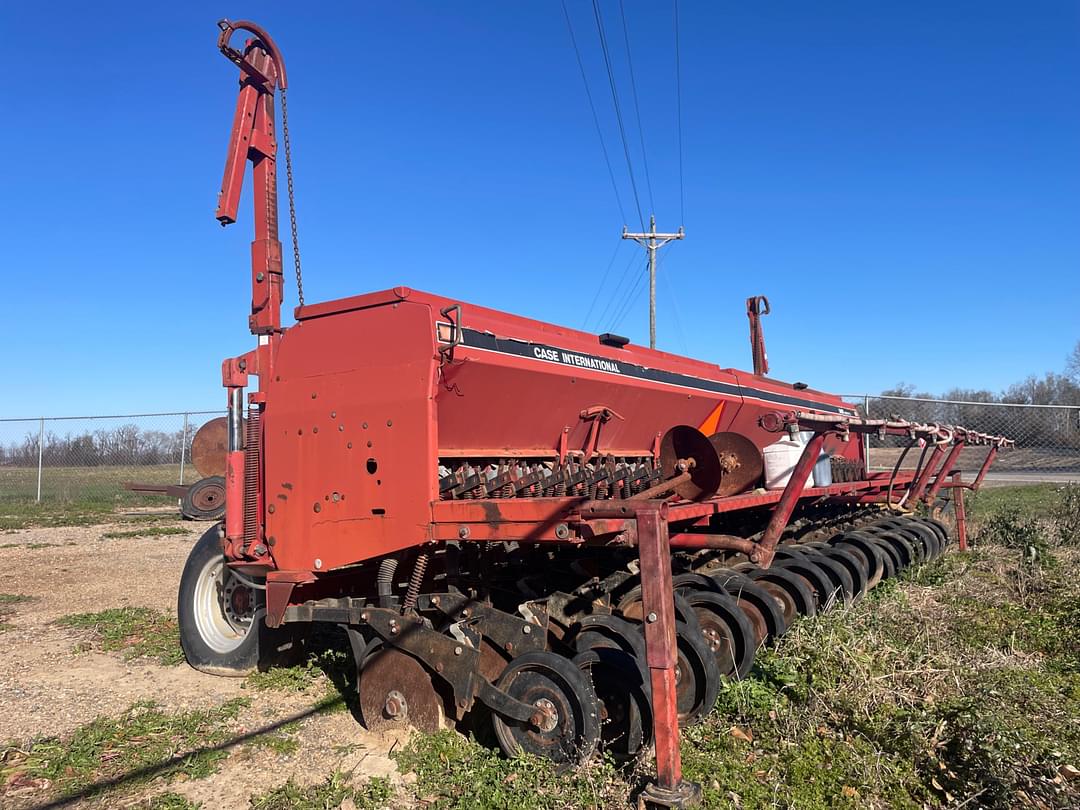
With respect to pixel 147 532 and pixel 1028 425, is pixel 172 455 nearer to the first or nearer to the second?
pixel 147 532

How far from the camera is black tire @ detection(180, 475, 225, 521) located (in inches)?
264

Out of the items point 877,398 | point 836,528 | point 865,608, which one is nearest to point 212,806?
point 865,608

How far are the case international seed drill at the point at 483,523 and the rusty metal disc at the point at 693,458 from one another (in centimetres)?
1

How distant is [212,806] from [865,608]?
4266 millimetres

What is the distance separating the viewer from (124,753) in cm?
410

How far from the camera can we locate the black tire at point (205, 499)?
22.0ft

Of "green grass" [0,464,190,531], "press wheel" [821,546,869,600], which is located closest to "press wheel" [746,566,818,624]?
"press wheel" [821,546,869,600]

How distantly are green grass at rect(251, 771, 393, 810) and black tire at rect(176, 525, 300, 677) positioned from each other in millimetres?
1880

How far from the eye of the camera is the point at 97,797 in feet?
11.9

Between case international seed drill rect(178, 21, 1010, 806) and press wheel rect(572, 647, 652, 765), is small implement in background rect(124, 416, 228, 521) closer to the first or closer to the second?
case international seed drill rect(178, 21, 1010, 806)

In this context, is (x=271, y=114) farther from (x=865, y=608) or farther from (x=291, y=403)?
(x=865, y=608)

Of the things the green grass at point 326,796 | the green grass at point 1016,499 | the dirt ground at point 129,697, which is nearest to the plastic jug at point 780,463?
the dirt ground at point 129,697

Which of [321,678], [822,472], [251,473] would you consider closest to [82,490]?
[321,678]

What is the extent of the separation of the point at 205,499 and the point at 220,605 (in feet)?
4.46
